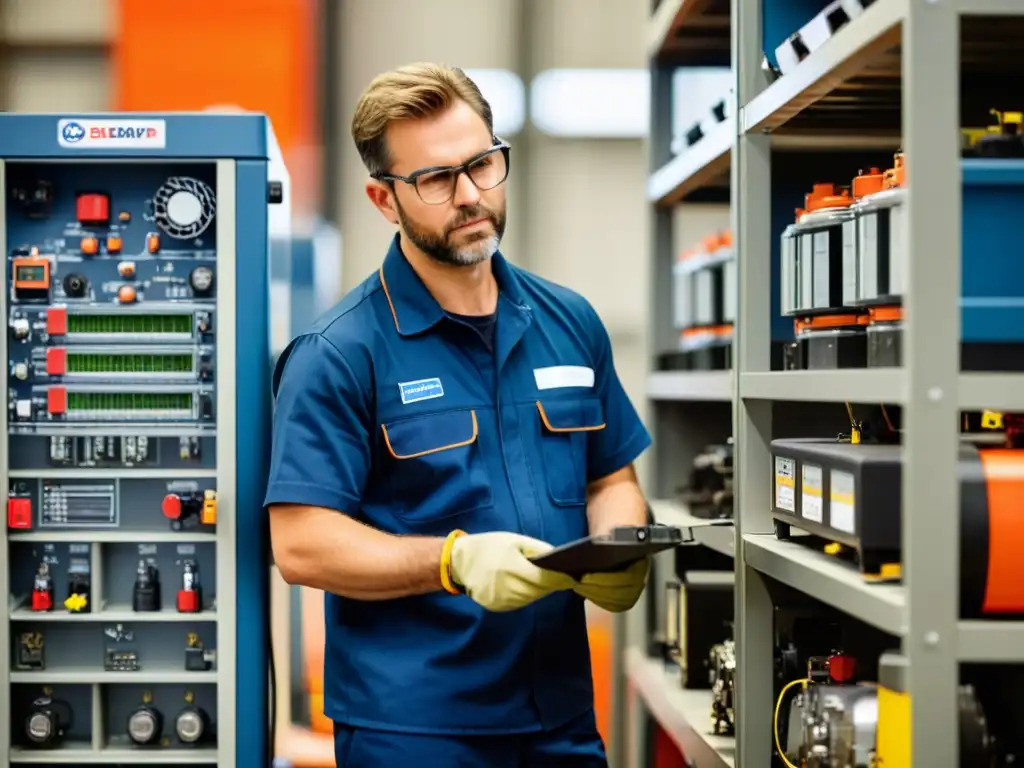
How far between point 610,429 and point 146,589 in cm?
100

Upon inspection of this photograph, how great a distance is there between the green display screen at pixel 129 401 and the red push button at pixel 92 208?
354 mm

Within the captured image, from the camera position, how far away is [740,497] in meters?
2.07

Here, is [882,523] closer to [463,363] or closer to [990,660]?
[990,660]

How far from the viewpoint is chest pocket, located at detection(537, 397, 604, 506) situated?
2123mm

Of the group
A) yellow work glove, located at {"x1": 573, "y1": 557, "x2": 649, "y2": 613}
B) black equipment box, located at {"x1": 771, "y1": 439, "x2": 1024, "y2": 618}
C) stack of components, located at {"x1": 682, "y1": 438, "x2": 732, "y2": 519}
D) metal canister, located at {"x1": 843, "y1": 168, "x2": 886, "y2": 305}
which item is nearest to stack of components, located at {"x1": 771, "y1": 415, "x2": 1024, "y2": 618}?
black equipment box, located at {"x1": 771, "y1": 439, "x2": 1024, "y2": 618}

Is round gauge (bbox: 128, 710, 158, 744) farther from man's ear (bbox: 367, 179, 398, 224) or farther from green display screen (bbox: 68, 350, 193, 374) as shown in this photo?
man's ear (bbox: 367, 179, 398, 224)

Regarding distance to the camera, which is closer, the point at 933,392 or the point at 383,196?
the point at 933,392

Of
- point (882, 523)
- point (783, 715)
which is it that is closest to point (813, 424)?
point (783, 715)

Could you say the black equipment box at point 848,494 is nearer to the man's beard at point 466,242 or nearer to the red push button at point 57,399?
the man's beard at point 466,242

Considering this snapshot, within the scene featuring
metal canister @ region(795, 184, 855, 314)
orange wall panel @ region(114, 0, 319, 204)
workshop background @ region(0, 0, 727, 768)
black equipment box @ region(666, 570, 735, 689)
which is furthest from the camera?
workshop background @ region(0, 0, 727, 768)

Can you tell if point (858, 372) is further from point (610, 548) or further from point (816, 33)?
point (816, 33)

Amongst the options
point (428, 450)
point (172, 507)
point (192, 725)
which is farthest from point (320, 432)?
point (192, 725)

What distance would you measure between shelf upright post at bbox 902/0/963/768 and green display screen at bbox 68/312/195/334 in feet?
4.78

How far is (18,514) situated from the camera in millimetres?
2225
